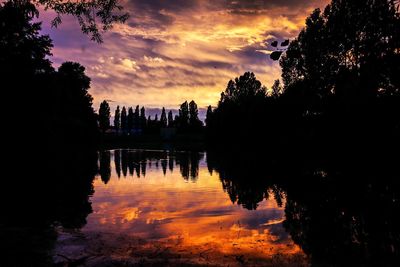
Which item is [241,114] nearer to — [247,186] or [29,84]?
[29,84]

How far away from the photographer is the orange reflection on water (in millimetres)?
12890

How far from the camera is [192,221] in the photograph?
1728 cm

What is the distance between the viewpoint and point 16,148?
4778cm

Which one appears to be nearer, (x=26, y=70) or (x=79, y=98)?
(x=26, y=70)

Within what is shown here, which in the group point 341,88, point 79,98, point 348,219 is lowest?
point 348,219

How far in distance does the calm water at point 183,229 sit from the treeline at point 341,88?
22.2 ft

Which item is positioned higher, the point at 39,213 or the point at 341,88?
the point at 341,88

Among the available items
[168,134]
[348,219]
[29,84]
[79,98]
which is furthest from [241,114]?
[168,134]

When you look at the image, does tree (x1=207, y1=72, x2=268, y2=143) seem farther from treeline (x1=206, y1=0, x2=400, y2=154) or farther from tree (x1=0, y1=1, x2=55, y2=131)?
tree (x1=0, y1=1, x2=55, y2=131)

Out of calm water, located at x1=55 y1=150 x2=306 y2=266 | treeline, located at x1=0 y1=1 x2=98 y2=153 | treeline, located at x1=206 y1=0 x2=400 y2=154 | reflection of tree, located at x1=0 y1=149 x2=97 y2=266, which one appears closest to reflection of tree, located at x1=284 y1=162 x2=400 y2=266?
calm water, located at x1=55 y1=150 x2=306 y2=266

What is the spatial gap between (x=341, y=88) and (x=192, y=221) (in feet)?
63.4

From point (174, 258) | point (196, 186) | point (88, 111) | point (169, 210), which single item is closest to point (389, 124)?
point (196, 186)

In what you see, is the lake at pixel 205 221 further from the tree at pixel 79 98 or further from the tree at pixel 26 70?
the tree at pixel 79 98

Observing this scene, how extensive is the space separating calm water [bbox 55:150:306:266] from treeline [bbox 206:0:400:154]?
6.76 metres
